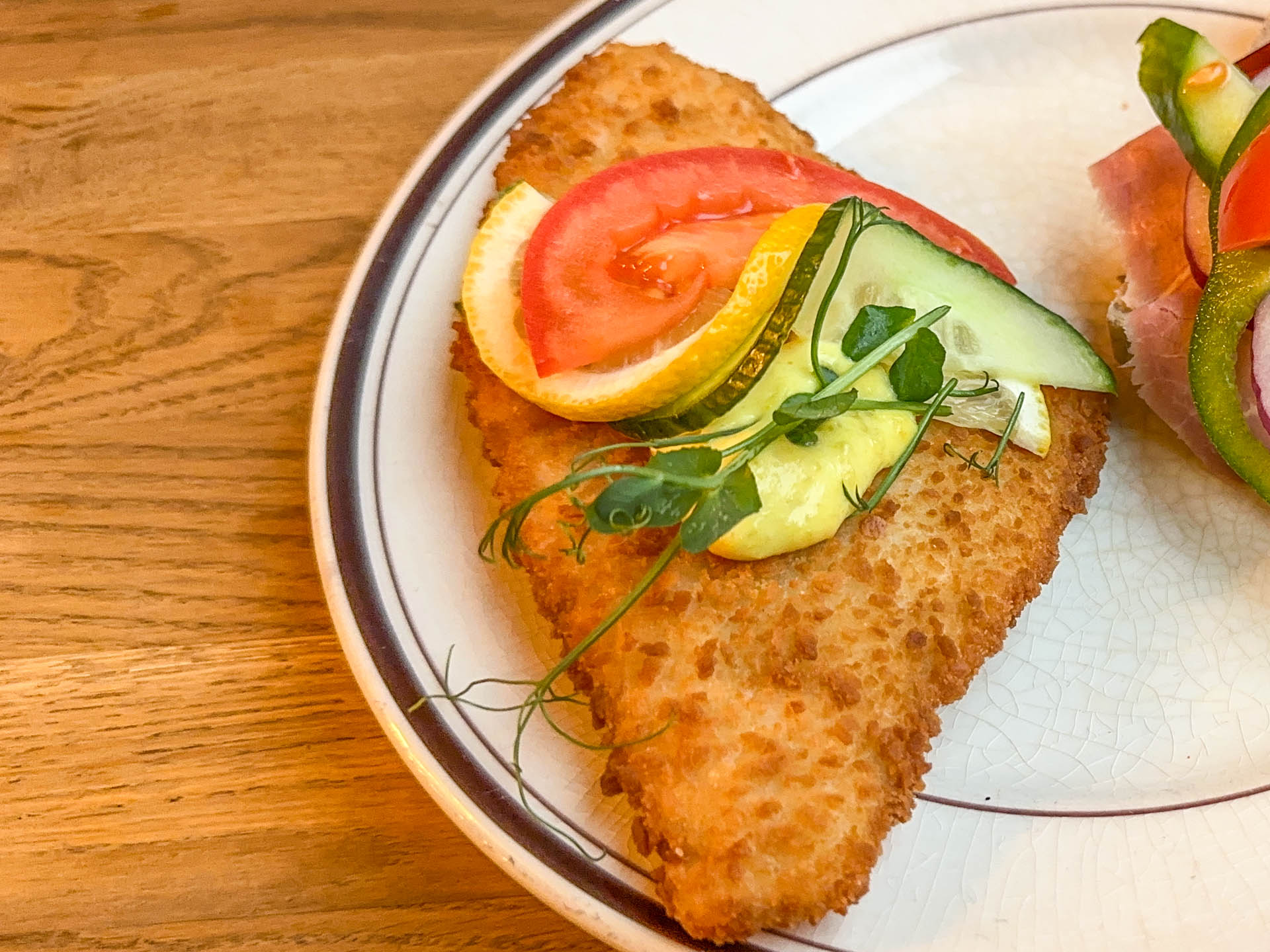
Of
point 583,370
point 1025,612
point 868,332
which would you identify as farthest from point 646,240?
point 1025,612

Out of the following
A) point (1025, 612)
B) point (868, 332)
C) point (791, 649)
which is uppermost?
point (868, 332)

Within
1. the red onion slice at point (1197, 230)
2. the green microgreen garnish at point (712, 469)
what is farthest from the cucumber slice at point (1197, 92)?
the green microgreen garnish at point (712, 469)

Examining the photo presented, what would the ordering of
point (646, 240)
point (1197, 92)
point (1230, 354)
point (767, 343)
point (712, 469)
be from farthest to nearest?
1. point (1197, 92)
2. point (1230, 354)
3. point (646, 240)
4. point (767, 343)
5. point (712, 469)

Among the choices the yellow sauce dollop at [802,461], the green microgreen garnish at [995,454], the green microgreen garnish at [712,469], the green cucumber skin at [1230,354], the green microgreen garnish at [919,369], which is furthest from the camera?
the green cucumber skin at [1230,354]

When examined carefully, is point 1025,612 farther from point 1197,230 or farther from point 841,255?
point 1197,230

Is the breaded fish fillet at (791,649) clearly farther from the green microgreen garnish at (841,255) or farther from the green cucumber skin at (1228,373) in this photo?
the green microgreen garnish at (841,255)

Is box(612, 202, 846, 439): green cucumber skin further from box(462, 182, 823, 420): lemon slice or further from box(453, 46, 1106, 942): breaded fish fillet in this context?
box(453, 46, 1106, 942): breaded fish fillet

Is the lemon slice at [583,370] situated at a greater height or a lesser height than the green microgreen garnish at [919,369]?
greater
